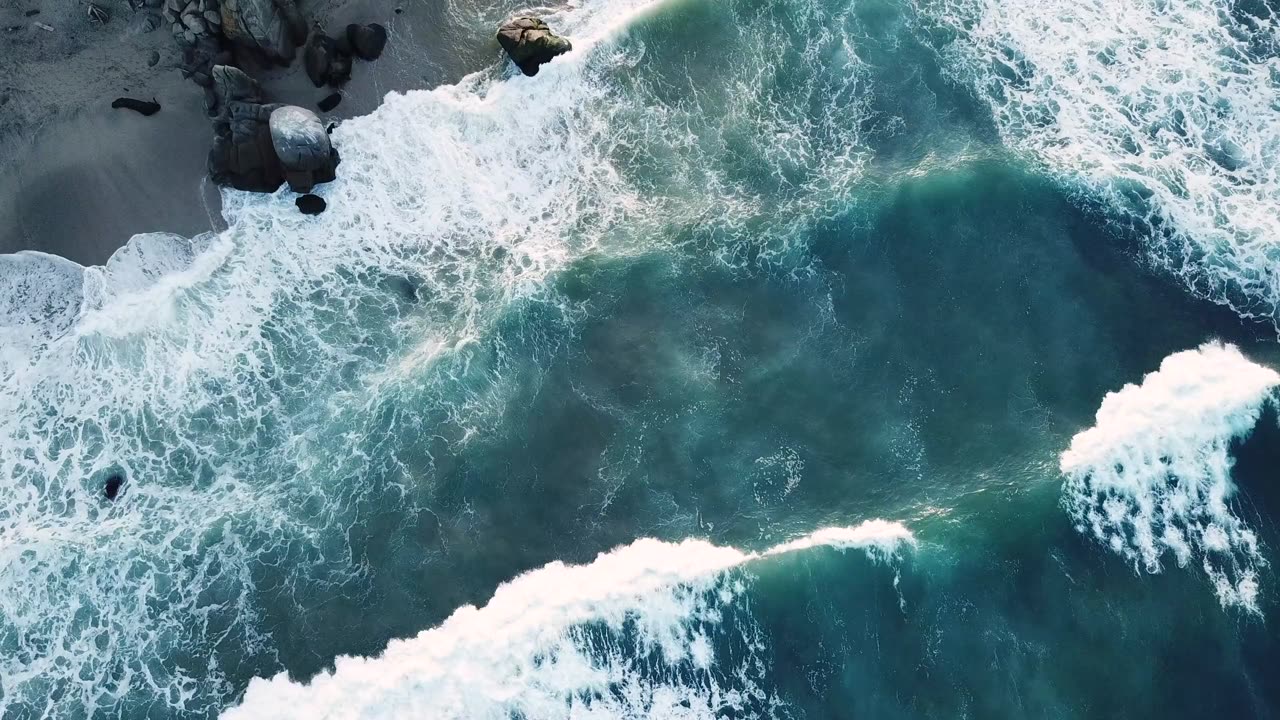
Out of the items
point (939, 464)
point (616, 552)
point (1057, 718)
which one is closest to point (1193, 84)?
point (939, 464)

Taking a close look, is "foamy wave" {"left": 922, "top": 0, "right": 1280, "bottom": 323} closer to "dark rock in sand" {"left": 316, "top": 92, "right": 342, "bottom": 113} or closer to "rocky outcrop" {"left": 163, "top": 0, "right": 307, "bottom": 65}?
"dark rock in sand" {"left": 316, "top": 92, "right": 342, "bottom": 113}

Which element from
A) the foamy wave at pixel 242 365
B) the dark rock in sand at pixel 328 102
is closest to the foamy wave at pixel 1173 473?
the foamy wave at pixel 242 365

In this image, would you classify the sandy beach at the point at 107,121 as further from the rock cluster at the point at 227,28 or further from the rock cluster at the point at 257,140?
the rock cluster at the point at 257,140

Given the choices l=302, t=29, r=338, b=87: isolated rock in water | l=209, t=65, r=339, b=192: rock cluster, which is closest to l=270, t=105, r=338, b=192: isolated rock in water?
l=209, t=65, r=339, b=192: rock cluster

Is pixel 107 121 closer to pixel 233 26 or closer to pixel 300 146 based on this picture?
pixel 233 26

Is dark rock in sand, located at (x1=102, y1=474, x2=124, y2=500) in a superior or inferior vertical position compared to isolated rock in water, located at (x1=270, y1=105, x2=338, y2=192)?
inferior

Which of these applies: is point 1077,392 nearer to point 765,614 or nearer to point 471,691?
point 765,614
